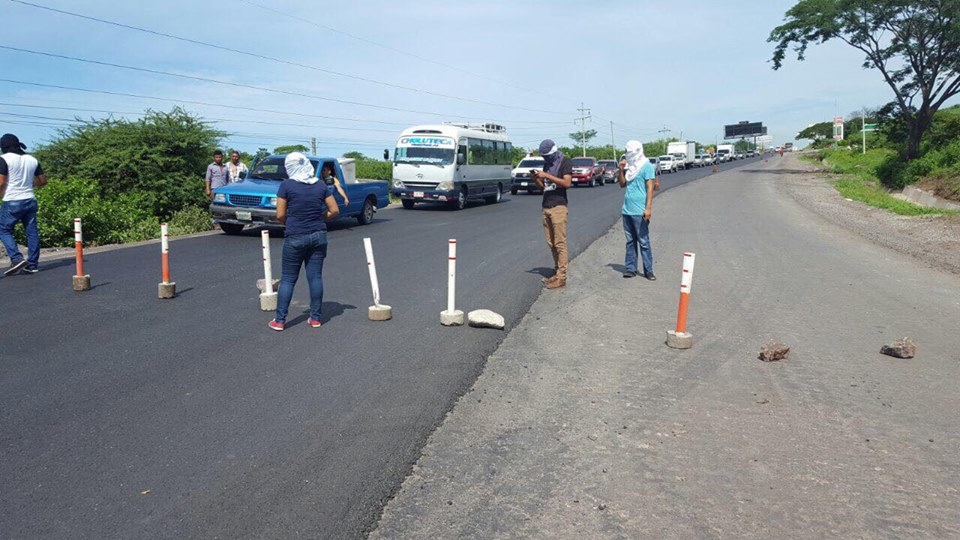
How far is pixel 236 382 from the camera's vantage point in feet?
18.3

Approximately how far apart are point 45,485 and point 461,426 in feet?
7.91

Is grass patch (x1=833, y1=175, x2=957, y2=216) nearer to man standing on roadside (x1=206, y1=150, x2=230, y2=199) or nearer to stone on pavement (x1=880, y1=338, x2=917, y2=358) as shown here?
stone on pavement (x1=880, y1=338, x2=917, y2=358)

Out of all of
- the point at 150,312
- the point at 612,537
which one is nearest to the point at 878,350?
the point at 612,537

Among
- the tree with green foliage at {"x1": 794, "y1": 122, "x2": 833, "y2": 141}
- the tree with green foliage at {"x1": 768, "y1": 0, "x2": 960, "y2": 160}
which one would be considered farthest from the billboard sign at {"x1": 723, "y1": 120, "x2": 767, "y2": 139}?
the tree with green foliage at {"x1": 768, "y1": 0, "x2": 960, "y2": 160}

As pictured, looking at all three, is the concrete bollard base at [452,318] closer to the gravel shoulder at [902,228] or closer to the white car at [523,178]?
the gravel shoulder at [902,228]

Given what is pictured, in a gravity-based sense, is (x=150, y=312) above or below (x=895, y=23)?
below

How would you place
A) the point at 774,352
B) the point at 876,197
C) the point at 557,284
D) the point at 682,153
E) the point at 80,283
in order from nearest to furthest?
the point at 774,352 → the point at 80,283 → the point at 557,284 → the point at 876,197 → the point at 682,153

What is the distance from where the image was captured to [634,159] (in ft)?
33.2

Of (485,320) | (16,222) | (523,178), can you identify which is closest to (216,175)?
(16,222)

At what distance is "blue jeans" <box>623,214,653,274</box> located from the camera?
10219mm

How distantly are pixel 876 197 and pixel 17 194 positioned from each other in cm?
2706

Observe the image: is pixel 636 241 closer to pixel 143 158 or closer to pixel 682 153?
pixel 143 158

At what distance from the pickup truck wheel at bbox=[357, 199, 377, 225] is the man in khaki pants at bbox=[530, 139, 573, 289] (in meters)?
10.1

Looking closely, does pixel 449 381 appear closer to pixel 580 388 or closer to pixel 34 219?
pixel 580 388
